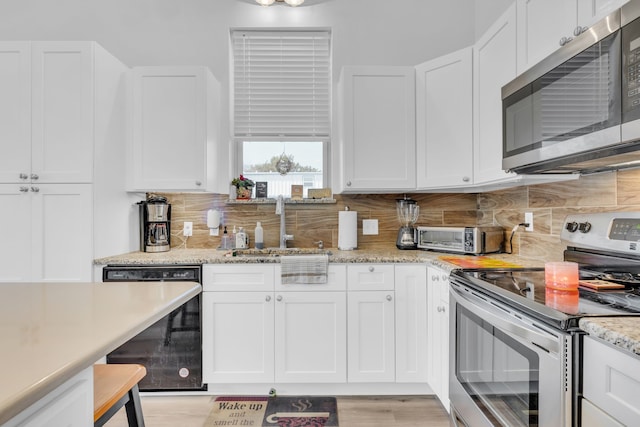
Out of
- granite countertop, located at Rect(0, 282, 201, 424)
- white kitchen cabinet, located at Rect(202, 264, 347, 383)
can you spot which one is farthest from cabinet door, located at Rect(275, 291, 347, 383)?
granite countertop, located at Rect(0, 282, 201, 424)

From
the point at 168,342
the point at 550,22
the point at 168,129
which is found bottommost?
the point at 168,342

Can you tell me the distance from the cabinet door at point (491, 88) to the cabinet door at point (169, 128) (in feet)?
5.94

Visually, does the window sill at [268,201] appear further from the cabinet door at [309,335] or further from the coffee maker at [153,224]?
the cabinet door at [309,335]

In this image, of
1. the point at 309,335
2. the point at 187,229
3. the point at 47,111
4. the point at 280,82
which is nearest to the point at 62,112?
the point at 47,111

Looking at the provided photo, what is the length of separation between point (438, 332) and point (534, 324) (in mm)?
1006

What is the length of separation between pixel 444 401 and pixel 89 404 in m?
1.78

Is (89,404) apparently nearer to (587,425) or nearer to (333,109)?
(587,425)

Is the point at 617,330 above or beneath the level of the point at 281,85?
beneath

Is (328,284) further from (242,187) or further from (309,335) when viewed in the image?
(242,187)

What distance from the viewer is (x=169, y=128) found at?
2408 mm

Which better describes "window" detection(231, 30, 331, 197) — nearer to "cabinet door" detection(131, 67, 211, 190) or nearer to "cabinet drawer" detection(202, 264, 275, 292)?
Result: "cabinet door" detection(131, 67, 211, 190)

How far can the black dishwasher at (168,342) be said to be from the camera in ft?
6.92

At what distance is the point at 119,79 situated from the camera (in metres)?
2.37

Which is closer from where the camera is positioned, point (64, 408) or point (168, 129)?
point (64, 408)
